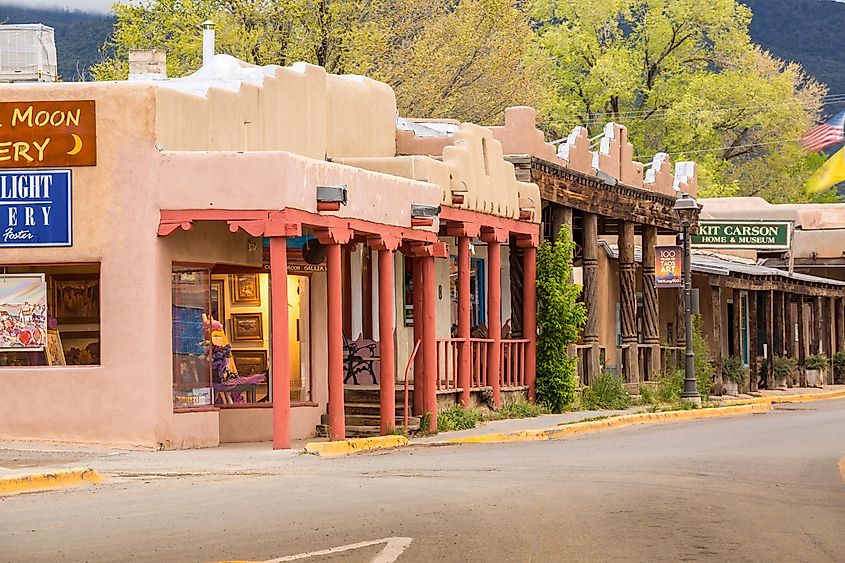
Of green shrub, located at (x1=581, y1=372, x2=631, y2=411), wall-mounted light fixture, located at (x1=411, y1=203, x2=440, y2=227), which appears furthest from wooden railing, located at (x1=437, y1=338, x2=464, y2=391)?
green shrub, located at (x1=581, y1=372, x2=631, y2=411)

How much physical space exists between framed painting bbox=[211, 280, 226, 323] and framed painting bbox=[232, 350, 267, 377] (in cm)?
62

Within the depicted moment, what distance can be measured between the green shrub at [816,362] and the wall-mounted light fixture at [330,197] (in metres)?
30.4

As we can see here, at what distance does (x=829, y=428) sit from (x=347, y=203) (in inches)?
364

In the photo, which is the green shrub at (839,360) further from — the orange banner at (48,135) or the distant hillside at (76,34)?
the distant hillside at (76,34)

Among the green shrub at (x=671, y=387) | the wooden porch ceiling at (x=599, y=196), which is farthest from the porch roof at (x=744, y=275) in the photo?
the green shrub at (x=671, y=387)

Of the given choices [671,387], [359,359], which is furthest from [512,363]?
[671,387]

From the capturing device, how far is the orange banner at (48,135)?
21.5 m

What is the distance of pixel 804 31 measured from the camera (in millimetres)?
176500

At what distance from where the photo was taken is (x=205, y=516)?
527 inches

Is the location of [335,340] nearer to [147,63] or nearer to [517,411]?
[147,63]

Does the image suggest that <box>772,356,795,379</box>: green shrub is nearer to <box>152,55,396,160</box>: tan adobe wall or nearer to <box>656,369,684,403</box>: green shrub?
<box>656,369,684,403</box>: green shrub

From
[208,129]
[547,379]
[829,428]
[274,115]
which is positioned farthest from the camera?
[547,379]

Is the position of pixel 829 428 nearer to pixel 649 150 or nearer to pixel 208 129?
pixel 208 129

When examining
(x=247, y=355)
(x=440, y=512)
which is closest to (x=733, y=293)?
(x=247, y=355)
